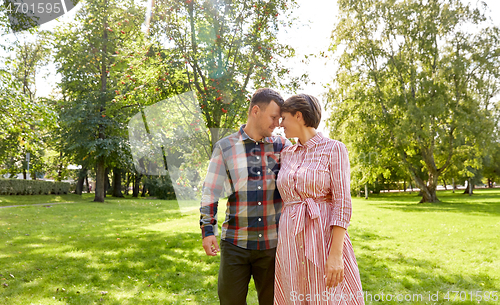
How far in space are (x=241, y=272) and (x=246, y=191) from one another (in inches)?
25.4

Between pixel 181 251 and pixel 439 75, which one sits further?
pixel 439 75

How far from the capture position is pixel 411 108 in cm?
2084

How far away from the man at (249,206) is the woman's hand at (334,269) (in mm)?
671

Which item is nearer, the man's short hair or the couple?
the couple

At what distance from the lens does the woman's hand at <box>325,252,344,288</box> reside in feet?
7.01

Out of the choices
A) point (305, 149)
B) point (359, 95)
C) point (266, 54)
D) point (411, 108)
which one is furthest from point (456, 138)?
point (305, 149)

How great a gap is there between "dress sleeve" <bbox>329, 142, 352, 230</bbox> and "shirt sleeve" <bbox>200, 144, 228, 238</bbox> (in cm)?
101

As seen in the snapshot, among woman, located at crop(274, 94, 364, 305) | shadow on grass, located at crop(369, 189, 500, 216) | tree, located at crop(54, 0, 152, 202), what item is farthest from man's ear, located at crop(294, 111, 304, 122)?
tree, located at crop(54, 0, 152, 202)

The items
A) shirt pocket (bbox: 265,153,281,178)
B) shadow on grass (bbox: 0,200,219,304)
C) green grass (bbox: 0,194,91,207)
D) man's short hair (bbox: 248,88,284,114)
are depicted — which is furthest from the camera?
green grass (bbox: 0,194,91,207)

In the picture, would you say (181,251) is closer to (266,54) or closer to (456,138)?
(266,54)

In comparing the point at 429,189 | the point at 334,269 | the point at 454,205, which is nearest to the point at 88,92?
the point at 334,269

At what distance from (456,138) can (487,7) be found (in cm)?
861

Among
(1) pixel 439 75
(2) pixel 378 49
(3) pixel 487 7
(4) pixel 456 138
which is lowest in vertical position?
(4) pixel 456 138

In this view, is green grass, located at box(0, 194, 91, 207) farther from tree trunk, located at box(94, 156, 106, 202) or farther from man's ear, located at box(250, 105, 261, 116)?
man's ear, located at box(250, 105, 261, 116)
